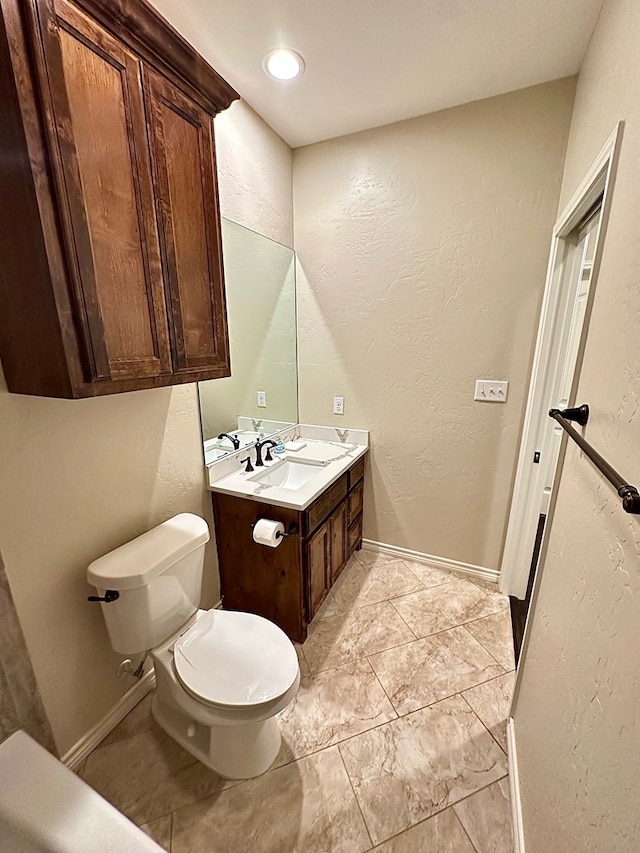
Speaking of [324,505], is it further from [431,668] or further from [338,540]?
[431,668]

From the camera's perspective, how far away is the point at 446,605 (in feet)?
6.70

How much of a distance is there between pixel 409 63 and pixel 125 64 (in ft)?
3.90

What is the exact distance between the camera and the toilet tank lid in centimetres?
117

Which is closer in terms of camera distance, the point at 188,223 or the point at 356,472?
the point at 188,223

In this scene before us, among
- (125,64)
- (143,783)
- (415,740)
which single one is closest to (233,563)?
(143,783)

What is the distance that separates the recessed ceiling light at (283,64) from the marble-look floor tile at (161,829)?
279 centimetres

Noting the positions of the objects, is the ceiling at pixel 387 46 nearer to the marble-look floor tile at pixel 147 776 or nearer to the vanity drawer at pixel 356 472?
the vanity drawer at pixel 356 472

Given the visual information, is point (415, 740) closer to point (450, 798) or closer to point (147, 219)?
point (450, 798)

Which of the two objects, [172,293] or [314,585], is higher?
[172,293]

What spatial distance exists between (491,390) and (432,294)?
628 mm

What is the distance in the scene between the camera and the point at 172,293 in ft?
3.74

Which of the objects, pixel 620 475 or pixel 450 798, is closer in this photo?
pixel 620 475

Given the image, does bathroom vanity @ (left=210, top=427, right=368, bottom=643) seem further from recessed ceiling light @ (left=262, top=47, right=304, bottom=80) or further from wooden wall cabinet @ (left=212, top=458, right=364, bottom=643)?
recessed ceiling light @ (left=262, top=47, right=304, bottom=80)

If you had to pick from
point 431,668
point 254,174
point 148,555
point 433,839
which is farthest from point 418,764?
point 254,174
